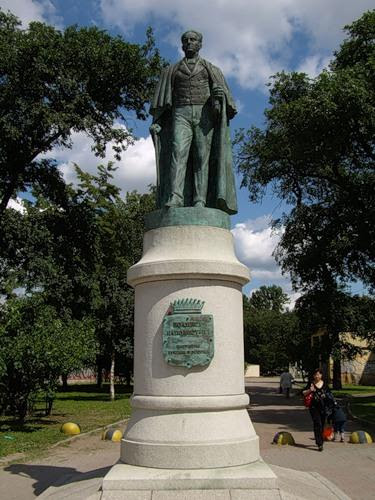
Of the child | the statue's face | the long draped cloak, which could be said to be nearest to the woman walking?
the child

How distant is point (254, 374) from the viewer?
72.2 m

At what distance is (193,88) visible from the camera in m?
7.29

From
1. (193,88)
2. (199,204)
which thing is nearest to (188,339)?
(199,204)

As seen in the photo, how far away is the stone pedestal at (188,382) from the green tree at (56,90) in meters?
14.0

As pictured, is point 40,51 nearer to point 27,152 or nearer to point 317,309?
point 27,152

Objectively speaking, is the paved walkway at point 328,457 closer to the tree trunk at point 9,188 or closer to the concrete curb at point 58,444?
the concrete curb at point 58,444

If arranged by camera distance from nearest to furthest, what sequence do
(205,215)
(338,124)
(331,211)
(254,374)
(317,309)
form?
1. (205,215)
2. (338,124)
3. (331,211)
4. (317,309)
5. (254,374)

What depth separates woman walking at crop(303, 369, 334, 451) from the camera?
11.8 meters

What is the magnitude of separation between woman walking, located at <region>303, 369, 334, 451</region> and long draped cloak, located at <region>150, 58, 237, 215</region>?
6538mm

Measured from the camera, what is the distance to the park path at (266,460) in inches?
311

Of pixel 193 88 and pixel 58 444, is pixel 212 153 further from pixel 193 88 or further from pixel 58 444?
pixel 58 444

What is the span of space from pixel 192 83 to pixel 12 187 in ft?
50.3

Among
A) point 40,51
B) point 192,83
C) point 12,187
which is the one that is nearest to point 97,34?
point 40,51

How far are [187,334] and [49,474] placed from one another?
14.3ft
